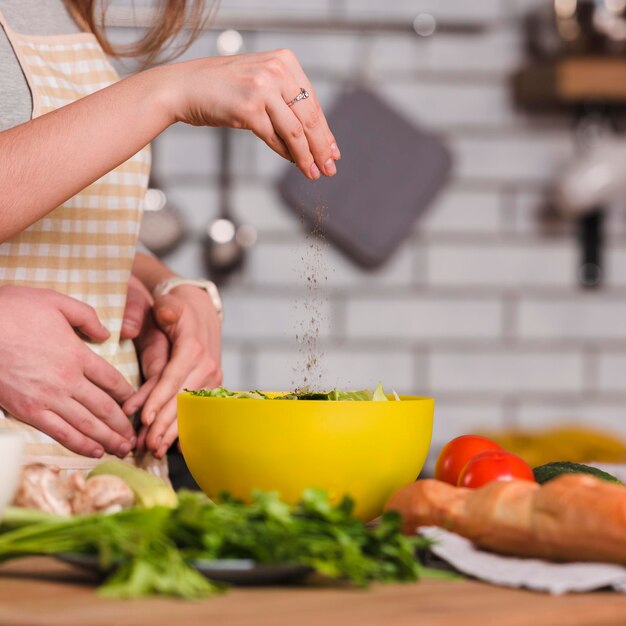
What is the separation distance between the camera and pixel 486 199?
236cm

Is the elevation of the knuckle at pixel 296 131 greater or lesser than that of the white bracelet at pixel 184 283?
greater

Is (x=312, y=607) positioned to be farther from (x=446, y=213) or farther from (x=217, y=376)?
(x=446, y=213)

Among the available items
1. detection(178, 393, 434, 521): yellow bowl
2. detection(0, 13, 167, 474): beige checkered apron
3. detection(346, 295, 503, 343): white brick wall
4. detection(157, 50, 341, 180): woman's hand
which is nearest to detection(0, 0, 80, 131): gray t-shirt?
detection(0, 13, 167, 474): beige checkered apron

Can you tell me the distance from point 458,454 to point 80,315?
1.26 feet

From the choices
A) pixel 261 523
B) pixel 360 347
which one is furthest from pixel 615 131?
pixel 261 523

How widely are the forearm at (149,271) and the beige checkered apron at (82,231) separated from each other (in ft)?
0.46

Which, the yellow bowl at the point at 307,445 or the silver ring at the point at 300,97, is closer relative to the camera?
the yellow bowl at the point at 307,445

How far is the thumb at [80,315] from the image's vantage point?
0.99 metres

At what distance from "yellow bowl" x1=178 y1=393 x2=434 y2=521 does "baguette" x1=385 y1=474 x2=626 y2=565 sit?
0.27ft

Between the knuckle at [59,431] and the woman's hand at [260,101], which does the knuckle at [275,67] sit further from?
the knuckle at [59,431]

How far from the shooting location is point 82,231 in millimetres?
1085

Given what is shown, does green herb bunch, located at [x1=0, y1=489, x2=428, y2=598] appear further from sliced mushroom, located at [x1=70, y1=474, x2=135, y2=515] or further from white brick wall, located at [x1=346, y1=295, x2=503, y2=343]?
white brick wall, located at [x1=346, y1=295, x2=503, y2=343]

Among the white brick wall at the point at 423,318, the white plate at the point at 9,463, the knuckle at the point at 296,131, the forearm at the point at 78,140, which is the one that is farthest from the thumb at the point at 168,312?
the white brick wall at the point at 423,318

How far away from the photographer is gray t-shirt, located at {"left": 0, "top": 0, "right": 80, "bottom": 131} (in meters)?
1.04
